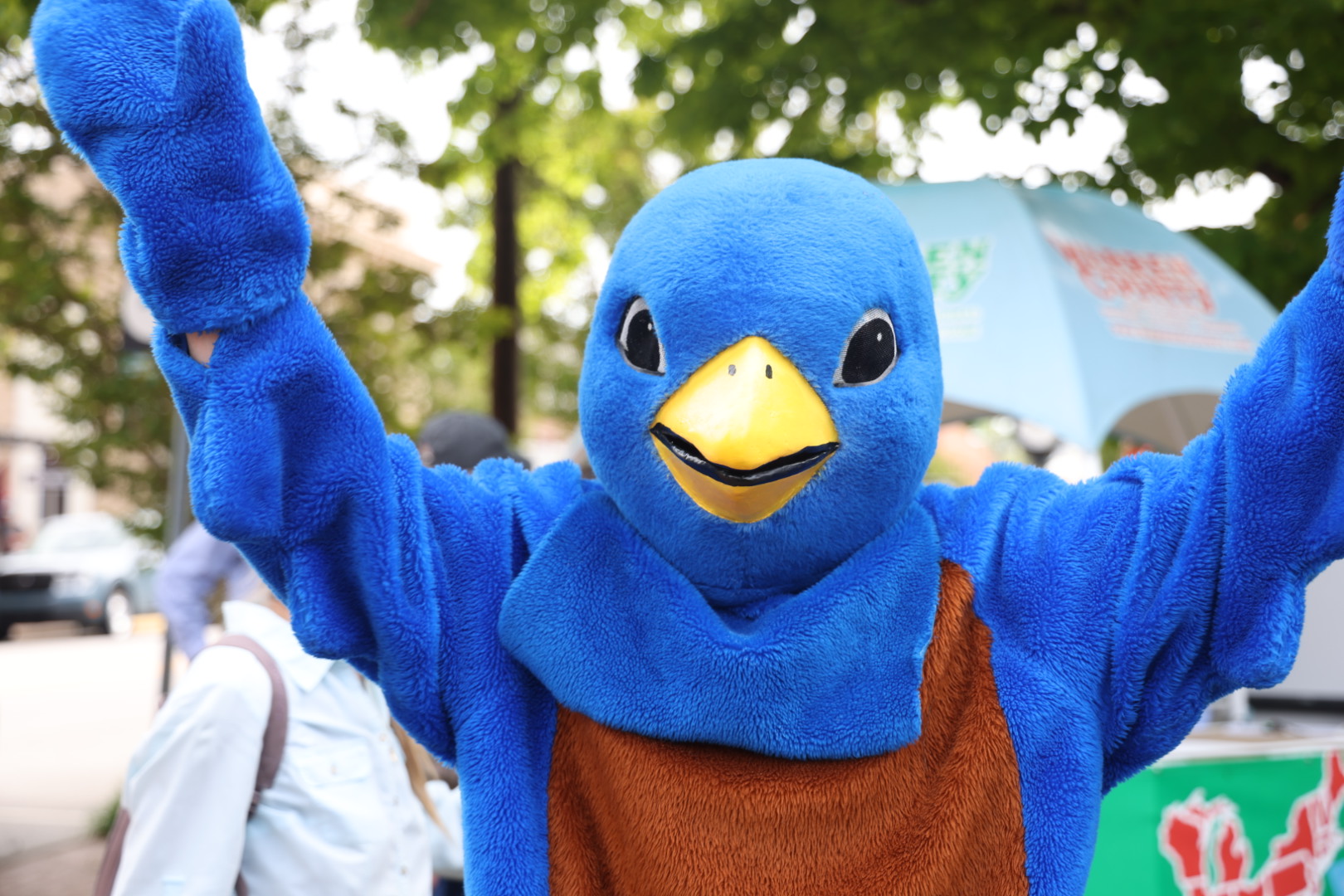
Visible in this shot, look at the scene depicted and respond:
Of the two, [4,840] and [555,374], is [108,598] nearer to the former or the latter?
[555,374]

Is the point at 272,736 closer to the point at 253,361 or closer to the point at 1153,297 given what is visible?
the point at 253,361

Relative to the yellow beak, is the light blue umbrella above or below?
below

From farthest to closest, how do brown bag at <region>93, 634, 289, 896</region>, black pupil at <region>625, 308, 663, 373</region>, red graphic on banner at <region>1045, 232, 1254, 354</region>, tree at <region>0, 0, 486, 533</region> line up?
tree at <region>0, 0, 486, 533</region>, red graphic on banner at <region>1045, 232, 1254, 354</region>, brown bag at <region>93, 634, 289, 896</region>, black pupil at <region>625, 308, 663, 373</region>

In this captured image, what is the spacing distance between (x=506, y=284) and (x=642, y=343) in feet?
26.7

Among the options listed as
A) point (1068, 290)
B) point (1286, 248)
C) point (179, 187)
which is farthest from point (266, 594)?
point (1286, 248)

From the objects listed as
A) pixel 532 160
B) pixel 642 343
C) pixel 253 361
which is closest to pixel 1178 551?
pixel 642 343

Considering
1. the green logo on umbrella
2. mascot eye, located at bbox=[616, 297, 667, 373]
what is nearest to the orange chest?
mascot eye, located at bbox=[616, 297, 667, 373]

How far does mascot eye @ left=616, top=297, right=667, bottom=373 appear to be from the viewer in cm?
151

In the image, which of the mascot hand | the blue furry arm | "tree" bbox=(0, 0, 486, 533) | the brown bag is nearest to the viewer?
the mascot hand

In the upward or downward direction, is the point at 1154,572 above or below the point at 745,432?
below

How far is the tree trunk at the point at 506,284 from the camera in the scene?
9352 mm

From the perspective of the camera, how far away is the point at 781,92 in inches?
228

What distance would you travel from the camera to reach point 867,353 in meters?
1.49

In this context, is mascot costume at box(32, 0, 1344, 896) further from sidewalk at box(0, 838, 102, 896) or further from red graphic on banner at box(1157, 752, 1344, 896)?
sidewalk at box(0, 838, 102, 896)
